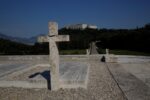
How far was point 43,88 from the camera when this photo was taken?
526cm

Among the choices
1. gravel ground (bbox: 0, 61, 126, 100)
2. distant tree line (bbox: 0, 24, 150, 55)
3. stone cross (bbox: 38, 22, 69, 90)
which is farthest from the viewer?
distant tree line (bbox: 0, 24, 150, 55)

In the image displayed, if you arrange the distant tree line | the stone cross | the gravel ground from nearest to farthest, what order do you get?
the gravel ground → the stone cross → the distant tree line

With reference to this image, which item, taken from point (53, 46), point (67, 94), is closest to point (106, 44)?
point (53, 46)

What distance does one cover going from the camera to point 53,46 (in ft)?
16.2

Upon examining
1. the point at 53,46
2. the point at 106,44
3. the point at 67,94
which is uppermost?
the point at 106,44

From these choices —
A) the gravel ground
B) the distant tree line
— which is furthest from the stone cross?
the distant tree line

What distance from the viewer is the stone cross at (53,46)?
484cm

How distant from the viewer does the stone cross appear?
4.84 metres

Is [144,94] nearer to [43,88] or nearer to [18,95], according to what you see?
[43,88]

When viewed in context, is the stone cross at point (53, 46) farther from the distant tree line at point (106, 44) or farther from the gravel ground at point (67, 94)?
the distant tree line at point (106, 44)

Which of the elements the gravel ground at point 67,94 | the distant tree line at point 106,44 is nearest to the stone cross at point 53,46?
the gravel ground at point 67,94

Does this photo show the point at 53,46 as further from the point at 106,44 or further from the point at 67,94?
the point at 106,44

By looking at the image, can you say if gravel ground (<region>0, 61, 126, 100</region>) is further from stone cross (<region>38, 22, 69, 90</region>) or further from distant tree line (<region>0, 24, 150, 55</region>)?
distant tree line (<region>0, 24, 150, 55</region>)

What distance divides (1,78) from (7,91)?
3.24ft
